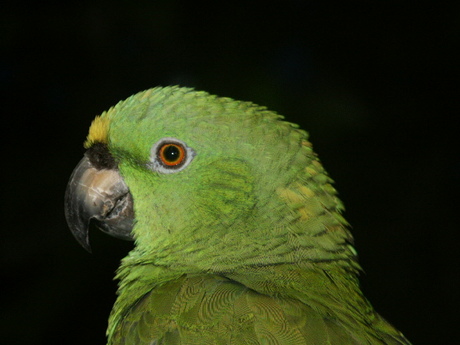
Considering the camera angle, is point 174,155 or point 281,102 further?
point 281,102

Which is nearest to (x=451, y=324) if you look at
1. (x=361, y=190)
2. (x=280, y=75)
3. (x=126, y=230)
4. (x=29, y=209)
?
(x=361, y=190)

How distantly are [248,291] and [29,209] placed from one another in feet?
5.96

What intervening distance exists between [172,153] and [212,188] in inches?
A: 6.0

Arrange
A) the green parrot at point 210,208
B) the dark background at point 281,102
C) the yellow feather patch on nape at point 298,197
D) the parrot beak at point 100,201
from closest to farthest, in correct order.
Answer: the green parrot at point 210,208, the yellow feather patch on nape at point 298,197, the parrot beak at point 100,201, the dark background at point 281,102

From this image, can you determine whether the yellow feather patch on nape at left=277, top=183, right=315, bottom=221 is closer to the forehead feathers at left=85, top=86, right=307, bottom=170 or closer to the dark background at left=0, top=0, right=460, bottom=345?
the forehead feathers at left=85, top=86, right=307, bottom=170

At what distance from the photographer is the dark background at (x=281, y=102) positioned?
2557 mm

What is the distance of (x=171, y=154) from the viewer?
137 cm

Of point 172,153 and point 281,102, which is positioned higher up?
point 281,102

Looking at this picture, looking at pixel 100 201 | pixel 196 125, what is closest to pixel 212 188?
pixel 196 125

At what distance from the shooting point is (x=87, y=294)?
2525 millimetres

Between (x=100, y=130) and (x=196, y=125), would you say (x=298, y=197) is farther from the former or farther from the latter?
(x=100, y=130)

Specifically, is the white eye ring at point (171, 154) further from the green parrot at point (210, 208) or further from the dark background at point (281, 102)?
the dark background at point (281, 102)

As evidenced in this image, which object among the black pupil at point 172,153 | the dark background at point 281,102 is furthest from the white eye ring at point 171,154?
the dark background at point 281,102

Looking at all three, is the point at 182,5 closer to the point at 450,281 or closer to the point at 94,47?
the point at 94,47
